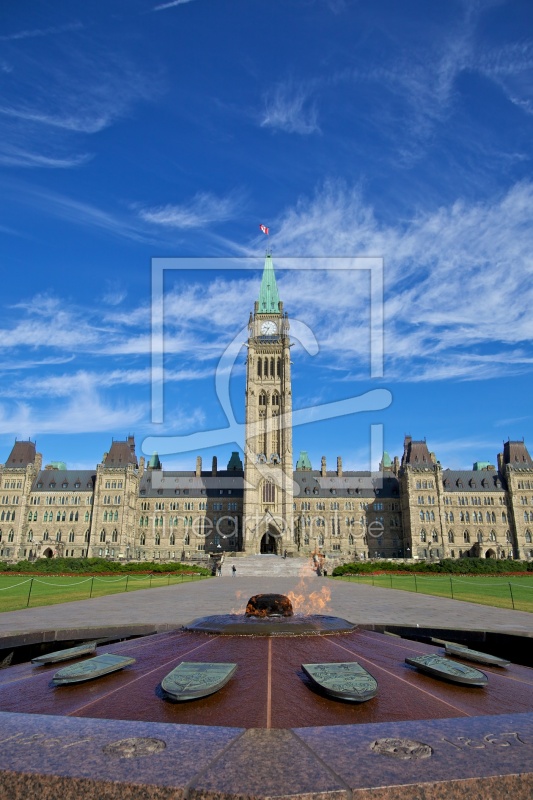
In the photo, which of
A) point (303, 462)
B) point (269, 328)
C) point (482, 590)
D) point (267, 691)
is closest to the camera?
point (267, 691)

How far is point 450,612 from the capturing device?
1689cm

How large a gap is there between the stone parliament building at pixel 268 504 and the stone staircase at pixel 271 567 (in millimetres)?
14197

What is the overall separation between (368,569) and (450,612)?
38.7 m

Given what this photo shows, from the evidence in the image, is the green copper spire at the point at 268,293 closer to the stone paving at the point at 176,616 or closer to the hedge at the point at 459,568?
the hedge at the point at 459,568

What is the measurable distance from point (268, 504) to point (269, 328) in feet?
106

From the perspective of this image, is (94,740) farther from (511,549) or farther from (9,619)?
(511,549)

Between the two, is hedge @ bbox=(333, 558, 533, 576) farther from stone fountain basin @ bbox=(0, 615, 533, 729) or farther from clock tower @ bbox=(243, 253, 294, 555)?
stone fountain basin @ bbox=(0, 615, 533, 729)

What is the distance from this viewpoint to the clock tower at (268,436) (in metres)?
82.9

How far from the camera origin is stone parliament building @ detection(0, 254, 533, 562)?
8525cm

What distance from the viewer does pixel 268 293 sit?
99.6 metres

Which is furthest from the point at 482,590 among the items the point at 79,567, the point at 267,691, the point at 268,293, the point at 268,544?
the point at 268,293

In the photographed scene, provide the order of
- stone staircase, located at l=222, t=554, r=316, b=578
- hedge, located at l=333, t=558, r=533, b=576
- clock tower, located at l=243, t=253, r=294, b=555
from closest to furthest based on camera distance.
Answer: hedge, located at l=333, t=558, r=533, b=576
stone staircase, located at l=222, t=554, r=316, b=578
clock tower, located at l=243, t=253, r=294, b=555

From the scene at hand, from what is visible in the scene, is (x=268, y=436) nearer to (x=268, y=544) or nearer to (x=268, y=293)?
(x=268, y=544)

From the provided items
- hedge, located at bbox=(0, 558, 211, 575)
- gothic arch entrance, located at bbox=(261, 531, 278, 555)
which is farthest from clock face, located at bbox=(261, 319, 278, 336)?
hedge, located at bbox=(0, 558, 211, 575)
